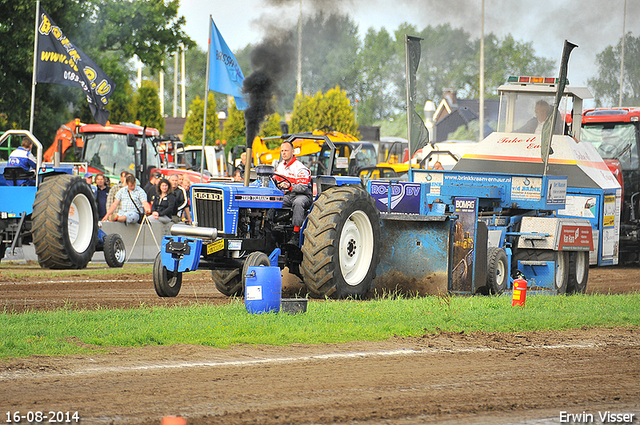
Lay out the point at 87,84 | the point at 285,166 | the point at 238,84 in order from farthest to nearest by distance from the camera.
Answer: the point at 238,84
the point at 87,84
the point at 285,166

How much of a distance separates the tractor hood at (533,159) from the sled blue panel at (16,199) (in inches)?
285

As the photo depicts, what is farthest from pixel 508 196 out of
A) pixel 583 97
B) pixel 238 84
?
pixel 238 84

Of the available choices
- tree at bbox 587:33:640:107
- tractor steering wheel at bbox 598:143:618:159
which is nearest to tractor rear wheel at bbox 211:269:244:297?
tractor steering wheel at bbox 598:143:618:159

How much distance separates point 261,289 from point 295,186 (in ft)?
7.05

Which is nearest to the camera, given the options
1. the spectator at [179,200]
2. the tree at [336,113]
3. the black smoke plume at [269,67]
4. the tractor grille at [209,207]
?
the tractor grille at [209,207]

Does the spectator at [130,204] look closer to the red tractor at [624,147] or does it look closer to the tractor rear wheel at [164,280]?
the tractor rear wheel at [164,280]

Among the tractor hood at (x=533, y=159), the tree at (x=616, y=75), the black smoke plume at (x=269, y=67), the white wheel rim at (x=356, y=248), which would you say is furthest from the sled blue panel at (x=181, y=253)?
the tree at (x=616, y=75)

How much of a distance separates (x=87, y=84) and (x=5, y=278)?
24.5 ft

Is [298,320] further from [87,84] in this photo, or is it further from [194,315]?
[87,84]

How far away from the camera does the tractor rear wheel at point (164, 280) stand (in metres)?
9.12

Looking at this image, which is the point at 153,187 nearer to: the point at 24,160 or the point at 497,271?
the point at 24,160

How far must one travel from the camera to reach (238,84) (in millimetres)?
19516

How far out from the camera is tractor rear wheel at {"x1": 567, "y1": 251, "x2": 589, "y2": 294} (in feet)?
38.8

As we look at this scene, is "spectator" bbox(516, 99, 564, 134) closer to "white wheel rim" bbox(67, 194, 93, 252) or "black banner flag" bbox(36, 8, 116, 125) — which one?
"white wheel rim" bbox(67, 194, 93, 252)
